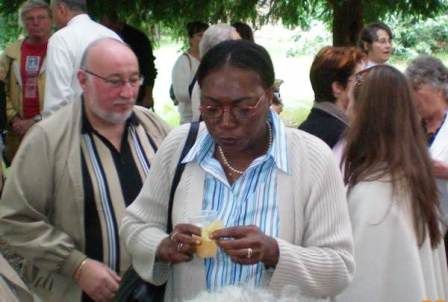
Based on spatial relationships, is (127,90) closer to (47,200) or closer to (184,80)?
(47,200)

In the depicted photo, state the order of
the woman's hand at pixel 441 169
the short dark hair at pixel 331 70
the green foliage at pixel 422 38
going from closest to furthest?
the woman's hand at pixel 441 169, the short dark hair at pixel 331 70, the green foliage at pixel 422 38

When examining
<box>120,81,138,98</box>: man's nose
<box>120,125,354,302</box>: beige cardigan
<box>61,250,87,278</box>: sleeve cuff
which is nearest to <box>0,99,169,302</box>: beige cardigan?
<box>61,250,87,278</box>: sleeve cuff

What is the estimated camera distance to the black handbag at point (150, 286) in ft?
9.30

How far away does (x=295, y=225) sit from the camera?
8.79ft

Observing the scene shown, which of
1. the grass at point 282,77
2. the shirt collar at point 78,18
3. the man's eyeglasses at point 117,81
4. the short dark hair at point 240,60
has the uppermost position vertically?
the short dark hair at point 240,60

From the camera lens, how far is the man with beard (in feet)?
11.5

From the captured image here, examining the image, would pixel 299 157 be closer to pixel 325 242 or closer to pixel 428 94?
pixel 325 242

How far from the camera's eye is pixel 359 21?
998cm

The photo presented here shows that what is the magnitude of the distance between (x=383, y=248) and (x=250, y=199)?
111 centimetres

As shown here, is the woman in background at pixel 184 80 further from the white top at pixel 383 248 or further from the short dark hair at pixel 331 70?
the white top at pixel 383 248

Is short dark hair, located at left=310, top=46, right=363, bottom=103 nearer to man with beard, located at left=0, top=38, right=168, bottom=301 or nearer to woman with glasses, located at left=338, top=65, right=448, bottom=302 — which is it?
woman with glasses, located at left=338, top=65, right=448, bottom=302

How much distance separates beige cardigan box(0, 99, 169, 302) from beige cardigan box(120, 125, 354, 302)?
2.40ft

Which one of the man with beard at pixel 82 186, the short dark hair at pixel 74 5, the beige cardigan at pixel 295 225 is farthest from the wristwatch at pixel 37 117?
the beige cardigan at pixel 295 225

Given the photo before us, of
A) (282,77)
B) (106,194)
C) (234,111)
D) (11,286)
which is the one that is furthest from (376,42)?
(282,77)
